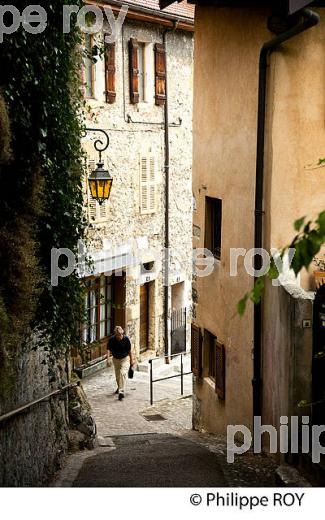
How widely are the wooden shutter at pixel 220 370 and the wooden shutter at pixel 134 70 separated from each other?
29.0 feet

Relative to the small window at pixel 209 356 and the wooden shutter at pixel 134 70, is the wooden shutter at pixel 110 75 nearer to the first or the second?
the wooden shutter at pixel 134 70

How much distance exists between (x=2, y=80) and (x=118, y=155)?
456 inches

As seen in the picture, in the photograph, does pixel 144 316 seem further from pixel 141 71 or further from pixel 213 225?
pixel 213 225

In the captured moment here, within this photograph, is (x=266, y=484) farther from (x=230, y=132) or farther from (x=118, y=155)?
(x=118, y=155)

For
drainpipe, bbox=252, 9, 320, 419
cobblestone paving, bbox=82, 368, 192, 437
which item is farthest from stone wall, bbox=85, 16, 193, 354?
drainpipe, bbox=252, 9, 320, 419

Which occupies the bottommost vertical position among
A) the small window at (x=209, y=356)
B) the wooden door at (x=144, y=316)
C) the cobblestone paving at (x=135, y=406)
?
the cobblestone paving at (x=135, y=406)

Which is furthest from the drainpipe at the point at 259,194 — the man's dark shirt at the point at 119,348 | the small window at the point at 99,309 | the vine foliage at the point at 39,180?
the small window at the point at 99,309

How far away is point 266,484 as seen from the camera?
8734 millimetres

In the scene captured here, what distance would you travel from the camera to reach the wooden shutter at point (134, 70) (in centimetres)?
1900

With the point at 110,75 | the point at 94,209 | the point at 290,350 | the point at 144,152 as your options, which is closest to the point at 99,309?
the point at 94,209

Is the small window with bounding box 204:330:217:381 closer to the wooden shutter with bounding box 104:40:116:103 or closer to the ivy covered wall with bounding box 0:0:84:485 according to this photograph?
the ivy covered wall with bounding box 0:0:84:485

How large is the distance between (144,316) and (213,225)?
8990mm

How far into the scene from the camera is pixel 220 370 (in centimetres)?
1154

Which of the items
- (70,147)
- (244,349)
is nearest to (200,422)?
(244,349)
